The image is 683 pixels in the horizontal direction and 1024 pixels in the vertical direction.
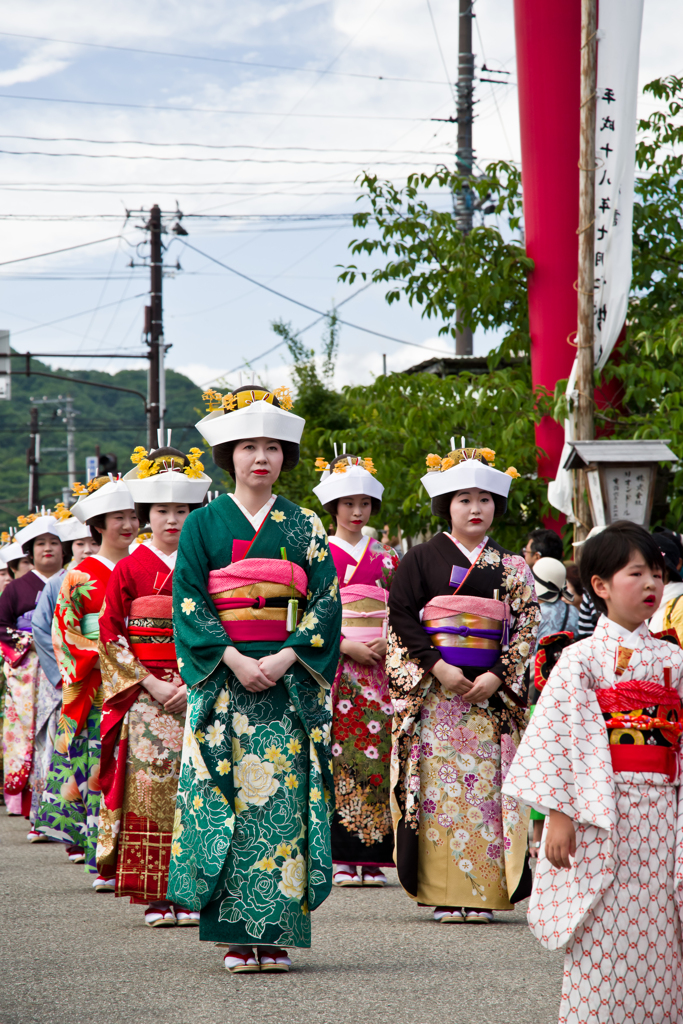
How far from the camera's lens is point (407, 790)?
589 cm

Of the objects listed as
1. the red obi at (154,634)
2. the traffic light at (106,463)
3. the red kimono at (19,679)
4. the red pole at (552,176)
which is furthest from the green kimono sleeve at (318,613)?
the traffic light at (106,463)

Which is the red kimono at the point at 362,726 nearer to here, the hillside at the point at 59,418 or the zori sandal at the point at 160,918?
the zori sandal at the point at 160,918

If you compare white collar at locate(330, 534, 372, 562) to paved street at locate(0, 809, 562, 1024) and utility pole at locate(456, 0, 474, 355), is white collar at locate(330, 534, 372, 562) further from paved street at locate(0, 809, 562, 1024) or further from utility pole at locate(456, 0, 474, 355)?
utility pole at locate(456, 0, 474, 355)

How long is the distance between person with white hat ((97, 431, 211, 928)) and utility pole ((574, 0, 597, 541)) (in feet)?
16.7

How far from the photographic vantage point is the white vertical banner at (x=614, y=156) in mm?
10695

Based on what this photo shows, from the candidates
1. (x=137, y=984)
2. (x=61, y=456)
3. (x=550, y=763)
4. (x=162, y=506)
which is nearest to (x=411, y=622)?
(x=162, y=506)

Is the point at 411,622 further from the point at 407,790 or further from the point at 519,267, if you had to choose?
the point at 519,267

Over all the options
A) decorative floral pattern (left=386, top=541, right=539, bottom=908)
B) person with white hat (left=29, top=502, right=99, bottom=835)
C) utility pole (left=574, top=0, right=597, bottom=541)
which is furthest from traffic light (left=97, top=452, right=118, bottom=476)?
decorative floral pattern (left=386, top=541, right=539, bottom=908)

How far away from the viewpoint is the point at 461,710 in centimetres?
588

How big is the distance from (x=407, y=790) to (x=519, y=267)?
7.49 meters

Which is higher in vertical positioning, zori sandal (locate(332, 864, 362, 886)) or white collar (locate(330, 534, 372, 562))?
white collar (locate(330, 534, 372, 562))

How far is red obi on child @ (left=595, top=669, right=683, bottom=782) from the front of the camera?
3438 mm

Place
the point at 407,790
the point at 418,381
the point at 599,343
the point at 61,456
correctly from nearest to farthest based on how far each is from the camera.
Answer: the point at 407,790 → the point at 599,343 → the point at 418,381 → the point at 61,456

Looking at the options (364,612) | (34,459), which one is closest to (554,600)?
(364,612)
